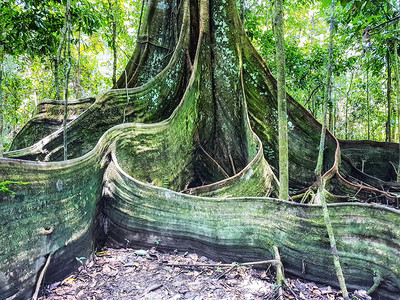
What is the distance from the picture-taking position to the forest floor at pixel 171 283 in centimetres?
185

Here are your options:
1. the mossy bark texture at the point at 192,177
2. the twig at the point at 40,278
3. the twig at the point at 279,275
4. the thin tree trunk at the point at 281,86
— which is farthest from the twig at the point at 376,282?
the twig at the point at 40,278

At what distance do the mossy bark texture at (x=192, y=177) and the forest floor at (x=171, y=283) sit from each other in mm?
118

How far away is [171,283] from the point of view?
2.01 metres

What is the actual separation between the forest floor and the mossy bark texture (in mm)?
118

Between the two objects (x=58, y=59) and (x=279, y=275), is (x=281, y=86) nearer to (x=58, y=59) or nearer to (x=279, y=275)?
(x=279, y=275)

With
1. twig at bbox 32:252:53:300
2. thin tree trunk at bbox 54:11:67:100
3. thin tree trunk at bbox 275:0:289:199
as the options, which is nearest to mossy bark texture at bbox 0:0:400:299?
twig at bbox 32:252:53:300

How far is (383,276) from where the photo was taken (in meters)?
1.83

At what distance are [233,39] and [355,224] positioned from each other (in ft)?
11.4

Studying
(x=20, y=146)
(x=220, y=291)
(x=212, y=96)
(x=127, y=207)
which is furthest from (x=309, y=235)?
(x=20, y=146)

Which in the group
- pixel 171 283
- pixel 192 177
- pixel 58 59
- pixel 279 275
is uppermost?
pixel 58 59

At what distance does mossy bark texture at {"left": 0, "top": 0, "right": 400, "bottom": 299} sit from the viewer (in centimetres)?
188

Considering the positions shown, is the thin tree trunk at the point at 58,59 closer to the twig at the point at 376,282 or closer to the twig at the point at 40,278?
the twig at the point at 40,278

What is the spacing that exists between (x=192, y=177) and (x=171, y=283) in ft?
7.00

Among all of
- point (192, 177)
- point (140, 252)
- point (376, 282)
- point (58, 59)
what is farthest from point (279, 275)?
point (58, 59)
